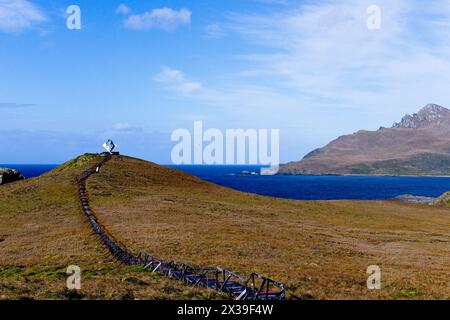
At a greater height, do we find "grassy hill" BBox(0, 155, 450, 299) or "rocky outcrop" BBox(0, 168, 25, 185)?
"rocky outcrop" BBox(0, 168, 25, 185)

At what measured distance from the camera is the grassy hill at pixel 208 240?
24.1 m

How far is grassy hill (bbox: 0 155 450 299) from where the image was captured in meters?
24.1

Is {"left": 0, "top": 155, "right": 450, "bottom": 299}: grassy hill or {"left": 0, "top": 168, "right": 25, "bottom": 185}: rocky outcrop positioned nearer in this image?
{"left": 0, "top": 155, "right": 450, "bottom": 299}: grassy hill

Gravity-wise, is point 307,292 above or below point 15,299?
below

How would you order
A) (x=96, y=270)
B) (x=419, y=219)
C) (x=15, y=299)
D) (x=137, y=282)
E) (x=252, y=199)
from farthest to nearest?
(x=252, y=199)
(x=419, y=219)
(x=96, y=270)
(x=137, y=282)
(x=15, y=299)

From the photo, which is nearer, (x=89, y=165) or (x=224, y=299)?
(x=224, y=299)

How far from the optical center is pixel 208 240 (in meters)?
40.1

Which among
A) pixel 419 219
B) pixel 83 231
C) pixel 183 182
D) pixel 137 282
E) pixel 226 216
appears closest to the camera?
pixel 137 282

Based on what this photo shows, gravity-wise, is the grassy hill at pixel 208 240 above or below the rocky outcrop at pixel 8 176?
below

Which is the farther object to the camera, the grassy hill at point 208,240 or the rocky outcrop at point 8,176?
the rocky outcrop at point 8,176
